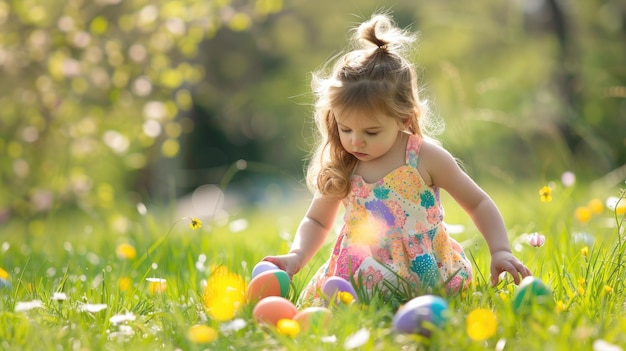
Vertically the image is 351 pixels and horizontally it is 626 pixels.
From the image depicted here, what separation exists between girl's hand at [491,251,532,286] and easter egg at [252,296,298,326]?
2.05 ft

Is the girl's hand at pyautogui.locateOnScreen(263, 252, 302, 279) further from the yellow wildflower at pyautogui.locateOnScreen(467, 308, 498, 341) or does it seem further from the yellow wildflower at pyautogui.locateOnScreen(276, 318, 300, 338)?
the yellow wildflower at pyautogui.locateOnScreen(467, 308, 498, 341)

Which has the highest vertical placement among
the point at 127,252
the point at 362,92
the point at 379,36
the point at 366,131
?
the point at 379,36

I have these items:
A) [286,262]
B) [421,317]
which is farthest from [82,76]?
[421,317]

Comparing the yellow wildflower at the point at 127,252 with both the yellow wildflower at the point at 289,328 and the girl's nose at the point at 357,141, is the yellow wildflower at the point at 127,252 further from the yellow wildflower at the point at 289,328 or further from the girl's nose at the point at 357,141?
the yellow wildflower at the point at 289,328

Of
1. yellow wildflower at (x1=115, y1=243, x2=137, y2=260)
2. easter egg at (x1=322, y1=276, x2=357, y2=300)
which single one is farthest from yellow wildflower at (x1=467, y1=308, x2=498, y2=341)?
yellow wildflower at (x1=115, y1=243, x2=137, y2=260)

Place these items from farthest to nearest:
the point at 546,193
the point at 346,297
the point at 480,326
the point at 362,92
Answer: the point at 546,193 < the point at 362,92 < the point at 346,297 < the point at 480,326

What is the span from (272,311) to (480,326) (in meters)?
0.57

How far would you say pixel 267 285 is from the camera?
2.09 meters

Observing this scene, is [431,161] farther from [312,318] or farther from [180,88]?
[180,88]

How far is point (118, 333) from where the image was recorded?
184 centimetres

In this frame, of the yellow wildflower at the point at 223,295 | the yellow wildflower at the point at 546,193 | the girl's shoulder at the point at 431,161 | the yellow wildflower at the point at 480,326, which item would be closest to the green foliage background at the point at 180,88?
the girl's shoulder at the point at 431,161

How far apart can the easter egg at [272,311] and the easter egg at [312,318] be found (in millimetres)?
74

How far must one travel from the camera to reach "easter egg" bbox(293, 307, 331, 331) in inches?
69.4

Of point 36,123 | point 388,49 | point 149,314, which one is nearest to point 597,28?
point 36,123
